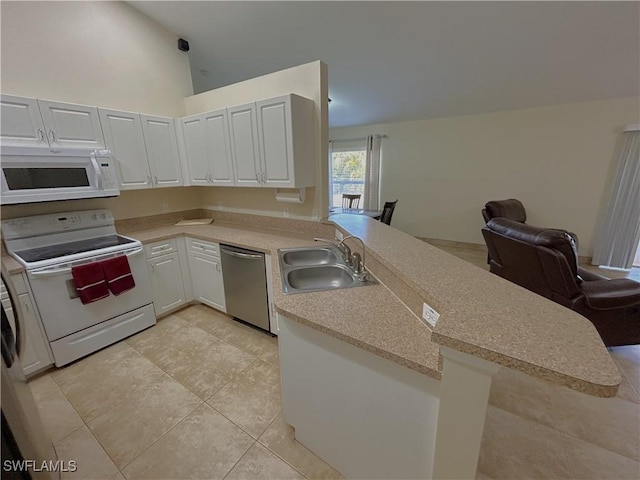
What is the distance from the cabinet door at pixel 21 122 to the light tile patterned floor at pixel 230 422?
70.9 inches

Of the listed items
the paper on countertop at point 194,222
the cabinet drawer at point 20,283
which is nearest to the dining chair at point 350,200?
the paper on countertop at point 194,222

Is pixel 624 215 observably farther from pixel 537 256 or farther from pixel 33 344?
pixel 33 344

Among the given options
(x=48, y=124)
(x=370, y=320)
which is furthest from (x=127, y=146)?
(x=370, y=320)

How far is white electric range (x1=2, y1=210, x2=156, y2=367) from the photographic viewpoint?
1.90 meters

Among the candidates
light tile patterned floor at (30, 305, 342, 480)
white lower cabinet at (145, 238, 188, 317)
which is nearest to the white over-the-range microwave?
white lower cabinet at (145, 238, 188, 317)

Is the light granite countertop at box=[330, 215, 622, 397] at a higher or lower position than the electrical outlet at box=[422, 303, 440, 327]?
higher

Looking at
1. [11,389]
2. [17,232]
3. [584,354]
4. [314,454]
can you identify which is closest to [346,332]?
[584,354]

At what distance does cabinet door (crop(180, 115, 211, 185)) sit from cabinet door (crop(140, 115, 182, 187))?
12cm

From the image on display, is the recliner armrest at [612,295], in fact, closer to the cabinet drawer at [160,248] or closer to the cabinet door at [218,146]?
the cabinet door at [218,146]

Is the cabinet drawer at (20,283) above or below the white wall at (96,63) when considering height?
below

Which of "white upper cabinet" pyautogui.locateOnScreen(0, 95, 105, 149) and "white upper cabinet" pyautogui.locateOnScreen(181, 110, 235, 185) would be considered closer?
"white upper cabinet" pyautogui.locateOnScreen(0, 95, 105, 149)

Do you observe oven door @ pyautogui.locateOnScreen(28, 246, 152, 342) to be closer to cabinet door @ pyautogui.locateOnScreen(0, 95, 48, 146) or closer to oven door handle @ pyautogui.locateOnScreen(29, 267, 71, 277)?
oven door handle @ pyautogui.locateOnScreen(29, 267, 71, 277)

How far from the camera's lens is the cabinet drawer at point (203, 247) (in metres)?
2.54

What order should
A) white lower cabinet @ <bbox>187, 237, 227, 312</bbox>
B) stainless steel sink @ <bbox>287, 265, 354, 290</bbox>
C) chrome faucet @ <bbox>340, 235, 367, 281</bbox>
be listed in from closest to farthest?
chrome faucet @ <bbox>340, 235, 367, 281</bbox> < stainless steel sink @ <bbox>287, 265, 354, 290</bbox> < white lower cabinet @ <bbox>187, 237, 227, 312</bbox>
